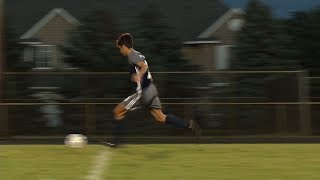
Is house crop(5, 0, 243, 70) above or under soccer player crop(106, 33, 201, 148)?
above

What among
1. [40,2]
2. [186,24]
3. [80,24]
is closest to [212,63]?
[186,24]

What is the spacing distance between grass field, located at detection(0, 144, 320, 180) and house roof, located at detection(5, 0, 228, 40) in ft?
66.7

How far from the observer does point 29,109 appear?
14641 millimetres

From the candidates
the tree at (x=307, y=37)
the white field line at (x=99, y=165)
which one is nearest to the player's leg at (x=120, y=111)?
the white field line at (x=99, y=165)

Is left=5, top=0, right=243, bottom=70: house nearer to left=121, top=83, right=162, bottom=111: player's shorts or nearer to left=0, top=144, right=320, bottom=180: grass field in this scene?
left=0, top=144, right=320, bottom=180: grass field

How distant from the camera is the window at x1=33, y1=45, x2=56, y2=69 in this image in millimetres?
29203

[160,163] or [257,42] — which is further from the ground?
[257,42]

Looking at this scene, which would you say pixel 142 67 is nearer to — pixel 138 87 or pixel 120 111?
pixel 138 87

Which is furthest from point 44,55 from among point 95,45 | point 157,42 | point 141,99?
point 141,99

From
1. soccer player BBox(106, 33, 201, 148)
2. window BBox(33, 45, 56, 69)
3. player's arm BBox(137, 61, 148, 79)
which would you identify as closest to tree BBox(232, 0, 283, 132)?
window BBox(33, 45, 56, 69)

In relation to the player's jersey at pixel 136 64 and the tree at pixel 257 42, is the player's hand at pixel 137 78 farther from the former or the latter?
the tree at pixel 257 42

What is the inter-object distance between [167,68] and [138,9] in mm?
9834

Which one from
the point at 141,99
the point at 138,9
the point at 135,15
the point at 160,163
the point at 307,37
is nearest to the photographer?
the point at 160,163

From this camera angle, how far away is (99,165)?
30.5 feet
